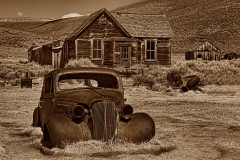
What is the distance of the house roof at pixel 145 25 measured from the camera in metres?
35.6

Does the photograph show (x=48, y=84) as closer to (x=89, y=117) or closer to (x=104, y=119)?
(x=89, y=117)

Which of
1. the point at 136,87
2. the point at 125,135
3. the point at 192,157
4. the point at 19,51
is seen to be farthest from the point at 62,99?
the point at 19,51

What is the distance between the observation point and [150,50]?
35.7 m

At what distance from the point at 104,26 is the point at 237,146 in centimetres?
2649

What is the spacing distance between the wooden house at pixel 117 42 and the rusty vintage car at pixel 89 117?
2504 centimetres

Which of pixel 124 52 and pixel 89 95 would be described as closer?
pixel 89 95

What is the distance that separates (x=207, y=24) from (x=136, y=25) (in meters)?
72.7

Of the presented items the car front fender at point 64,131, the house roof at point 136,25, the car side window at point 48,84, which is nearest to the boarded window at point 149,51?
the house roof at point 136,25

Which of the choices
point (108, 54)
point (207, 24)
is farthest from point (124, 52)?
point (207, 24)

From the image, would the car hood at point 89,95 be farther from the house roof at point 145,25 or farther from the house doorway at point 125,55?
the house roof at point 145,25

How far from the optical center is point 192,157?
7.11 m

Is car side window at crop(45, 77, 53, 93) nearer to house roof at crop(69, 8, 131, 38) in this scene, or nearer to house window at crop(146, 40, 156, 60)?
house roof at crop(69, 8, 131, 38)

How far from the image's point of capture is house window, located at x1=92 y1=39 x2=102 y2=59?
111 ft

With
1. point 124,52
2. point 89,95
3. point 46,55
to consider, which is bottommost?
point 89,95
